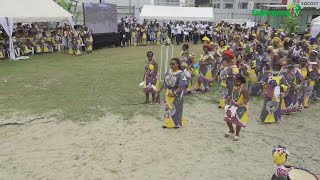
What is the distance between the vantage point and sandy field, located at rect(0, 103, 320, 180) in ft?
17.2

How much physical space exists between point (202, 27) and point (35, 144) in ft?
66.3

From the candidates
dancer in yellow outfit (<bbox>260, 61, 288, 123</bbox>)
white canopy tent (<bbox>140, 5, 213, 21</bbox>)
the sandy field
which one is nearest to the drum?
the sandy field

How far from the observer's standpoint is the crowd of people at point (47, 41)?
659 inches

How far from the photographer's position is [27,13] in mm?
15922

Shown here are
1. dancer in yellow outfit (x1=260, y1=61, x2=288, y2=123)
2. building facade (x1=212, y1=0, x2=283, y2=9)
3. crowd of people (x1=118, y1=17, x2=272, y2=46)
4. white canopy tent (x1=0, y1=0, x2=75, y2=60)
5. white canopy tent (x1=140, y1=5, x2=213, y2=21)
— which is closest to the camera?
dancer in yellow outfit (x1=260, y1=61, x2=288, y2=123)

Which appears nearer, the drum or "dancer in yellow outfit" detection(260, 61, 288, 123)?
the drum

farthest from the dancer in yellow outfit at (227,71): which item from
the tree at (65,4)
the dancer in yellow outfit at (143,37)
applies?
the tree at (65,4)

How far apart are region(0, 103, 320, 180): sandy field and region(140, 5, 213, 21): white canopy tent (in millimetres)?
16926

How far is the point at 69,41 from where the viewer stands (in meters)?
17.6

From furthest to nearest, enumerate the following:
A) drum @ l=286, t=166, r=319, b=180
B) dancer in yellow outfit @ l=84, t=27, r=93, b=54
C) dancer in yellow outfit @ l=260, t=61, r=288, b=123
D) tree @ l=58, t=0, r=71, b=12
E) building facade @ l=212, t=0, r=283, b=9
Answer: building facade @ l=212, t=0, r=283, b=9 → tree @ l=58, t=0, r=71, b=12 → dancer in yellow outfit @ l=84, t=27, r=93, b=54 → dancer in yellow outfit @ l=260, t=61, r=288, b=123 → drum @ l=286, t=166, r=319, b=180

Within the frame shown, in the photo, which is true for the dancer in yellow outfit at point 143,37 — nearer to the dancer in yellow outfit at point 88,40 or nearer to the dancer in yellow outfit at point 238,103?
the dancer in yellow outfit at point 88,40

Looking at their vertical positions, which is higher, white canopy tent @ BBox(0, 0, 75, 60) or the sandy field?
white canopy tent @ BBox(0, 0, 75, 60)

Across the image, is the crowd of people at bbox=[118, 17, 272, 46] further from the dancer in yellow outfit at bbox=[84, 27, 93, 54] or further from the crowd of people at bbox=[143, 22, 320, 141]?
the crowd of people at bbox=[143, 22, 320, 141]

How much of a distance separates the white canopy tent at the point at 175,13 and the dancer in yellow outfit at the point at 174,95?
57.5 ft
